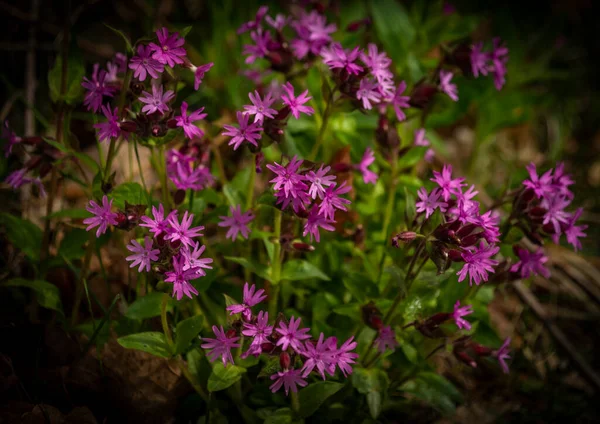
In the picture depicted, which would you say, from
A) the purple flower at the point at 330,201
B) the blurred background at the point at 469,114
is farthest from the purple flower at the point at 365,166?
the purple flower at the point at 330,201

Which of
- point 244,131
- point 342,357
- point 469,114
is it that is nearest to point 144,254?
point 244,131

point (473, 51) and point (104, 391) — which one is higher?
point (473, 51)

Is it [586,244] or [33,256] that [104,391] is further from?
[586,244]

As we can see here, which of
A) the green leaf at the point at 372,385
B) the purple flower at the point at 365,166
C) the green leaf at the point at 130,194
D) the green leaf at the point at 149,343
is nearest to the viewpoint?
the green leaf at the point at 149,343

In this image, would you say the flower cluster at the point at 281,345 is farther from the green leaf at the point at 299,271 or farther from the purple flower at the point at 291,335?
the green leaf at the point at 299,271

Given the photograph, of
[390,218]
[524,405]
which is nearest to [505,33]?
[390,218]

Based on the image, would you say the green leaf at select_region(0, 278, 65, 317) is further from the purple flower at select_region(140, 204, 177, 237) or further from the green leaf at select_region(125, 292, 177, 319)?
the purple flower at select_region(140, 204, 177, 237)

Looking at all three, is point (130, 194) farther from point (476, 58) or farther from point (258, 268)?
point (476, 58)
